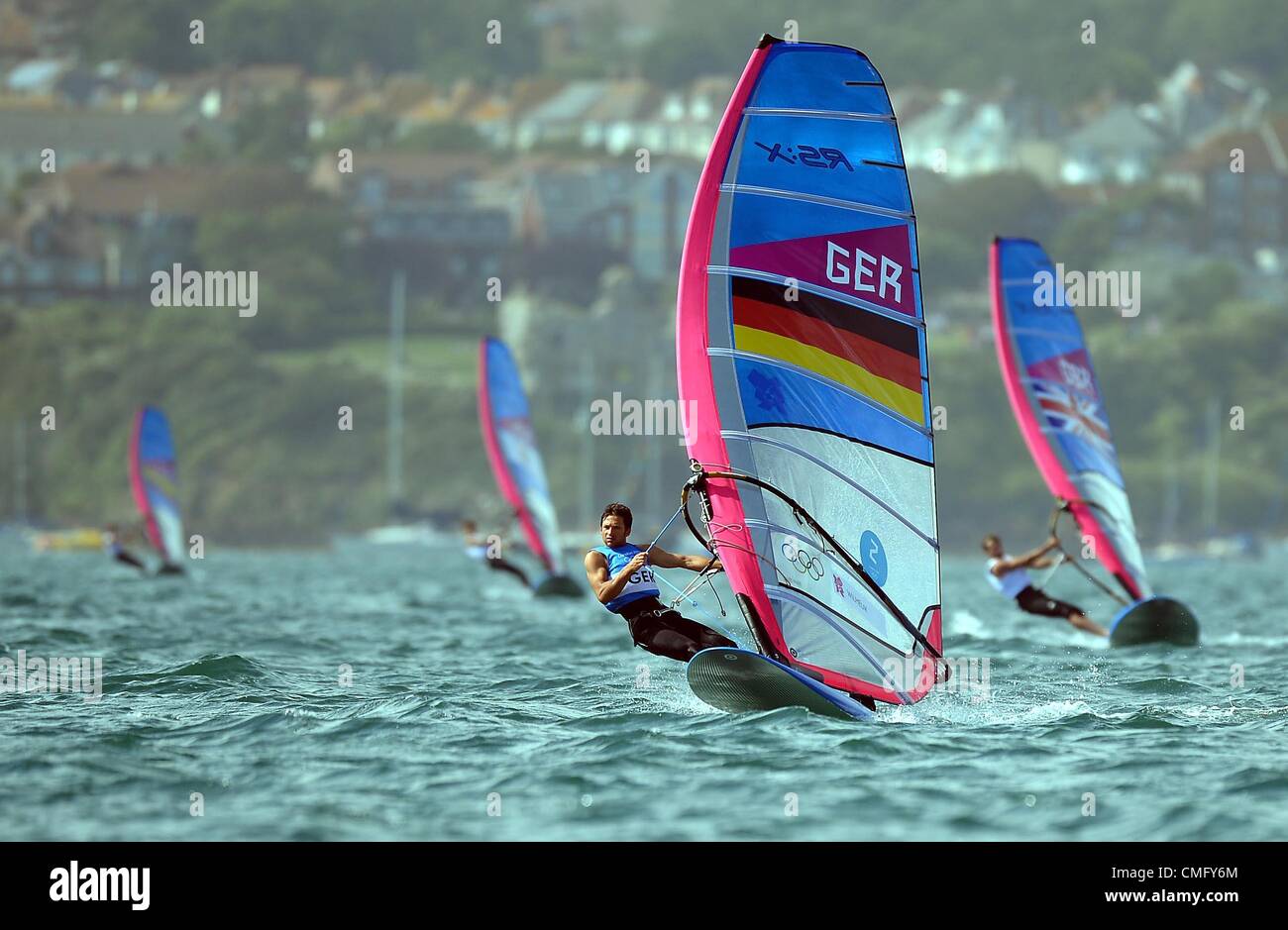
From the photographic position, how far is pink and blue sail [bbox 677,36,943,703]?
14047 mm

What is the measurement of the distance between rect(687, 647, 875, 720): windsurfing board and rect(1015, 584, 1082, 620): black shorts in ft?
29.8

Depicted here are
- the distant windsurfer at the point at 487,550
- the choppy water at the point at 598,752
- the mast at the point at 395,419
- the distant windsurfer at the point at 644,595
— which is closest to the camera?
the choppy water at the point at 598,752

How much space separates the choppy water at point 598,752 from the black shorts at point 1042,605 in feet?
4.20

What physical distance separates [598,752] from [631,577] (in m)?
1.24

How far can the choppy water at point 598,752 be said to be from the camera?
1139 centimetres

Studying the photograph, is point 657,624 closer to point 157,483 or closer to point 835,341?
point 835,341

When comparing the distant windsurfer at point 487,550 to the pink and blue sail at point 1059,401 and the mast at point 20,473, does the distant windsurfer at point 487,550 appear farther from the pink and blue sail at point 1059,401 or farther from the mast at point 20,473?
the mast at point 20,473

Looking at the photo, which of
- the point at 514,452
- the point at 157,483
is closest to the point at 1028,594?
the point at 514,452

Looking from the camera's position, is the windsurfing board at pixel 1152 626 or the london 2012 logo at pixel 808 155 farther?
the windsurfing board at pixel 1152 626

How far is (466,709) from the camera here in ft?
51.6

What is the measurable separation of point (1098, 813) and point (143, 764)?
5696 millimetres

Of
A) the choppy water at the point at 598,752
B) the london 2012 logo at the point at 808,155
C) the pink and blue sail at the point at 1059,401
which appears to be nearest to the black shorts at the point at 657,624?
the choppy water at the point at 598,752

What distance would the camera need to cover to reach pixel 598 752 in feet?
44.1
